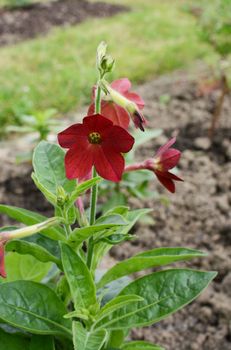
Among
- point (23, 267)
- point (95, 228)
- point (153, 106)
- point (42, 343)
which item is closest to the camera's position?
point (95, 228)

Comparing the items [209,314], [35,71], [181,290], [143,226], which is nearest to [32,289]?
[181,290]

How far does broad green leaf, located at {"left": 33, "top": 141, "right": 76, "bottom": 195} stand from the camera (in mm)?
1714

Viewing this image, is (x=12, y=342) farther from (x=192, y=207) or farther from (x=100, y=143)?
(x=192, y=207)

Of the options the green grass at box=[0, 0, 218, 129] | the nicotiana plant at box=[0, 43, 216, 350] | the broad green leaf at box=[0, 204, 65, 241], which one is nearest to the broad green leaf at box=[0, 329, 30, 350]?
the nicotiana plant at box=[0, 43, 216, 350]

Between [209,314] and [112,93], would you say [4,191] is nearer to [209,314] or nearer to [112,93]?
[209,314]

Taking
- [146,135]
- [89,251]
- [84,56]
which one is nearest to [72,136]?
[89,251]

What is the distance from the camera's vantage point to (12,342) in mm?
1747

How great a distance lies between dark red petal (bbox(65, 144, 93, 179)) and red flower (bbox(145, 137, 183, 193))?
24cm

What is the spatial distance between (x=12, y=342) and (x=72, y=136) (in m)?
0.69

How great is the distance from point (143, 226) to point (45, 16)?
4.82 metres

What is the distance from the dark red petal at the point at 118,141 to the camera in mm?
1389

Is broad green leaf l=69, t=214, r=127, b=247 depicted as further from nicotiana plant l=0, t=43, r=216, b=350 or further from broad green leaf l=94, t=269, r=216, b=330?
broad green leaf l=94, t=269, r=216, b=330

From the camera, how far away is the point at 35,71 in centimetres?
530

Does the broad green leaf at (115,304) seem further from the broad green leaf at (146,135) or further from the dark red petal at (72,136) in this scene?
the broad green leaf at (146,135)
